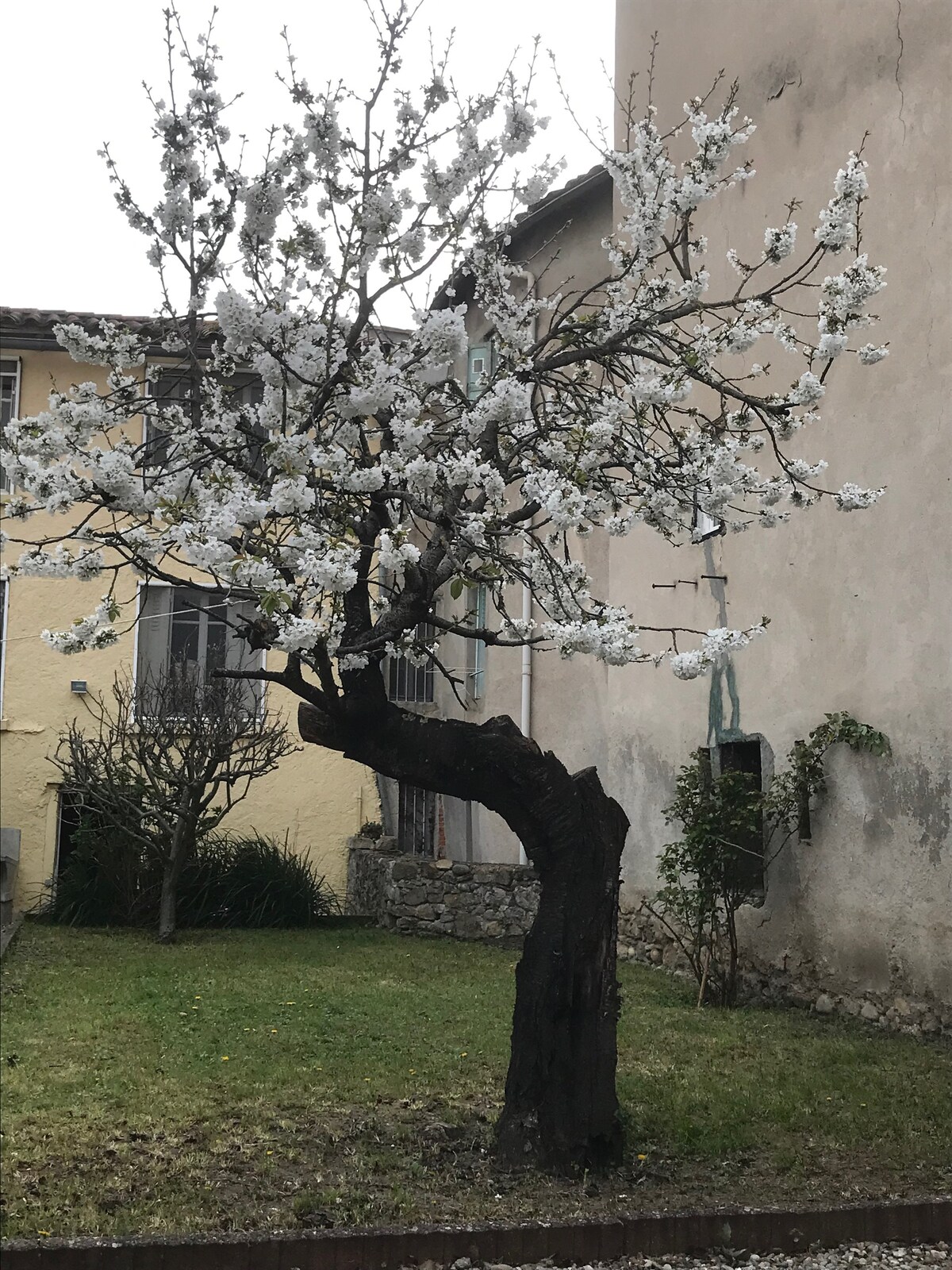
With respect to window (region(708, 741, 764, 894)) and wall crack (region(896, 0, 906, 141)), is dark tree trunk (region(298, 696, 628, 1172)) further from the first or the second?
wall crack (region(896, 0, 906, 141))

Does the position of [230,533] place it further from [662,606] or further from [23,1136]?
[662,606]

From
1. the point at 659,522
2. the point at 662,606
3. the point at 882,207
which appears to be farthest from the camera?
the point at 662,606

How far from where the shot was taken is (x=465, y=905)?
13828mm

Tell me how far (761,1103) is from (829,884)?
3.13m

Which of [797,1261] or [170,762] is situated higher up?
[170,762]

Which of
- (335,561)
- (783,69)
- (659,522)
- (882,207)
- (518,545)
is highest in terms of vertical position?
(783,69)

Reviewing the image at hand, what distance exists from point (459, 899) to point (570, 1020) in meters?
8.12

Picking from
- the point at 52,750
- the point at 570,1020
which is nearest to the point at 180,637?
the point at 52,750

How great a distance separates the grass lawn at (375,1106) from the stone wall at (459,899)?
303 cm

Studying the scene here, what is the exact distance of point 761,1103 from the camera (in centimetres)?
673

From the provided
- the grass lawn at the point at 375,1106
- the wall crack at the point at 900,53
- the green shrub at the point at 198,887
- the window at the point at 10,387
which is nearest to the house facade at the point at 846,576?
the wall crack at the point at 900,53

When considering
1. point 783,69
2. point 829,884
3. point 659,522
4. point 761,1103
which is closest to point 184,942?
point 829,884

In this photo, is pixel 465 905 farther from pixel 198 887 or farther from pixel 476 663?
pixel 476 663

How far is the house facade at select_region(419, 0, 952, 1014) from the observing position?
28.6ft
